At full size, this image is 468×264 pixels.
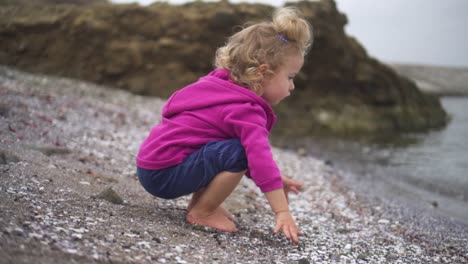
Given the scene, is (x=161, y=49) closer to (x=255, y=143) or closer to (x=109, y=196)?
(x=109, y=196)

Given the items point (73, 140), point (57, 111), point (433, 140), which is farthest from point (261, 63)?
point (433, 140)

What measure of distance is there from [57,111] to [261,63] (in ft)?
20.2

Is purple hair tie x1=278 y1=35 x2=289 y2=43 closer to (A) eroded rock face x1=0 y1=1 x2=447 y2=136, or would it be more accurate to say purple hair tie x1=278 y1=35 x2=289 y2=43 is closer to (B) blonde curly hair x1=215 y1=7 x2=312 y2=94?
(B) blonde curly hair x1=215 y1=7 x2=312 y2=94

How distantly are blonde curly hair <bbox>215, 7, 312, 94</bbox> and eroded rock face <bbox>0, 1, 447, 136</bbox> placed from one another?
1113 centimetres

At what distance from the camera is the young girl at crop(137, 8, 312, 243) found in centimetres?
340

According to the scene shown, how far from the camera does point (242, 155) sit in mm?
3453

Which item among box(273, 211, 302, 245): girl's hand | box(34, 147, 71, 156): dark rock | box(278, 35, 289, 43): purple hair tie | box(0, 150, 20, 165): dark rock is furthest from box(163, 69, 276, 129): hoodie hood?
box(34, 147, 71, 156): dark rock

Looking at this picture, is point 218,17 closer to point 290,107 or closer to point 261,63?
point 290,107

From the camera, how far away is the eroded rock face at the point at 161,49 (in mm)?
15680

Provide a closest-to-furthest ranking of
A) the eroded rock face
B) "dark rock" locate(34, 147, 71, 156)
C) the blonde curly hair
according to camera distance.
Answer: the blonde curly hair, "dark rock" locate(34, 147, 71, 156), the eroded rock face

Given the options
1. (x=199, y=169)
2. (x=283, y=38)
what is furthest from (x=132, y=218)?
(x=283, y=38)

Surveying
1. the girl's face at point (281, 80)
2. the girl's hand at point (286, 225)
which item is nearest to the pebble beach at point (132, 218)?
the girl's hand at point (286, 225)

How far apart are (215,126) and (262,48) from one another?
2.37ft

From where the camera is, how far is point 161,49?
1602 cm
